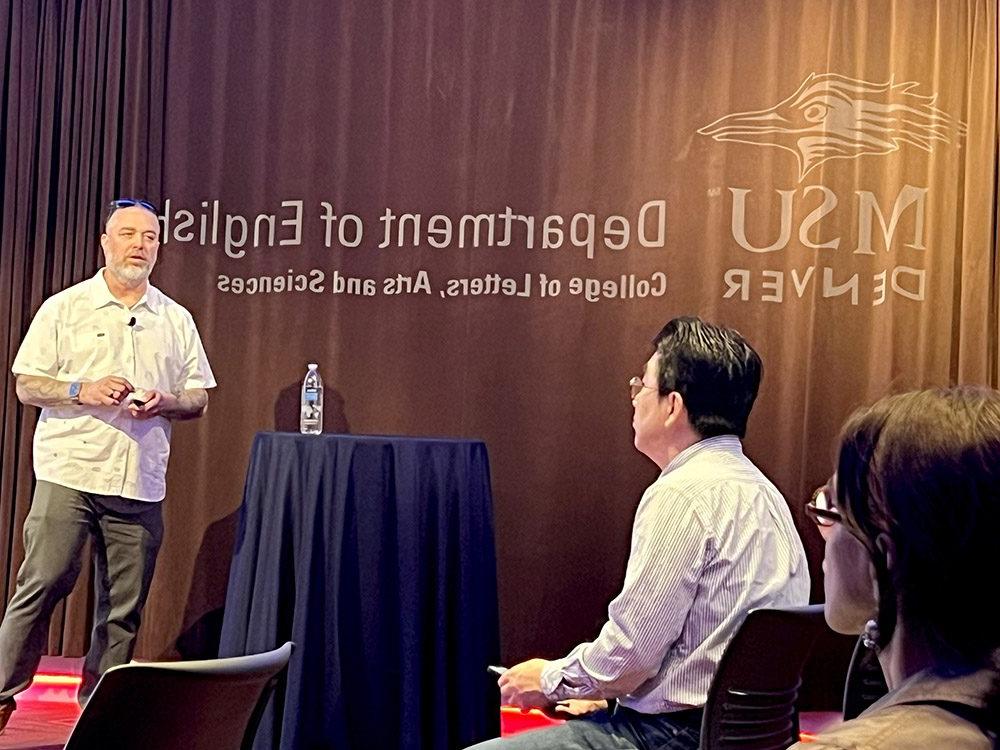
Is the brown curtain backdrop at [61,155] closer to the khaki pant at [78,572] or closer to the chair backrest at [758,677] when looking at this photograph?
the khaki pant at [78,572]

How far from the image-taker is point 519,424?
16.7 feet

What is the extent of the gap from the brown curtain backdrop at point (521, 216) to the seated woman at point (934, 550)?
394cm

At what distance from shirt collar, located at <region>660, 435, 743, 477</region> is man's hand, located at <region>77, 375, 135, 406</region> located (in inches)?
93.0

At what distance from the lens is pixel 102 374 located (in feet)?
14.1

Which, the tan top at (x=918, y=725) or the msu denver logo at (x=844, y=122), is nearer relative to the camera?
the tan top at (x=918, y=725)

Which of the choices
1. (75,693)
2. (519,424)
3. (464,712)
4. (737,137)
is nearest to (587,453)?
(519,424)

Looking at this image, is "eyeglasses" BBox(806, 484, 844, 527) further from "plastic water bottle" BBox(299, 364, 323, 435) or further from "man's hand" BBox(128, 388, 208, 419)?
"plastic water bottle" BBox(299, 364, 323, 435)

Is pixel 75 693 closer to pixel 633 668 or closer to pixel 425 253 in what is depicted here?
pixel 425 253

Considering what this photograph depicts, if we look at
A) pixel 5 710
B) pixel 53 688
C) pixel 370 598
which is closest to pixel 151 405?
pixel 5 710

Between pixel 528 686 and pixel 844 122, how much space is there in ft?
11.1

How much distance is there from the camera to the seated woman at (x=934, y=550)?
0.95 m

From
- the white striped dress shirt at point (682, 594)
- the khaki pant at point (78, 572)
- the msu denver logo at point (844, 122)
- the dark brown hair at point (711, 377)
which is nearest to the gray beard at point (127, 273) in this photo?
the khaki pant at point (78, 572)

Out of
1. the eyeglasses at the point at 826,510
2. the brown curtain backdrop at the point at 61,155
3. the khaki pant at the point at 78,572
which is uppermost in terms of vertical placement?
the brown curtain backdrop at the point at 61,155

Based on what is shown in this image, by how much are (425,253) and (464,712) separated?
7.74ft
